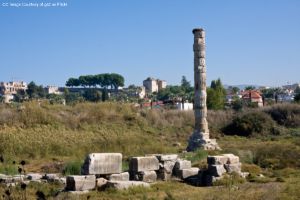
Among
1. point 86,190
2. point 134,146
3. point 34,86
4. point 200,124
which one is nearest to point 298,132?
point 200,124

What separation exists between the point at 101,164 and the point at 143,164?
1531 millimetres

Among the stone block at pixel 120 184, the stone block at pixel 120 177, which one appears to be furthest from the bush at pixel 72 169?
the stone block at pixel 120 184

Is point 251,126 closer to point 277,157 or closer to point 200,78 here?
point 200,78

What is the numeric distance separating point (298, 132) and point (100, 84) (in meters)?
73.9

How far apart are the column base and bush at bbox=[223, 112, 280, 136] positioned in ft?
28.8

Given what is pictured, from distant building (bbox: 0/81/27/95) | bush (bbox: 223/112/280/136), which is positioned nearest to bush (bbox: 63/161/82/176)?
bush (bbox: 223/112/280/136)

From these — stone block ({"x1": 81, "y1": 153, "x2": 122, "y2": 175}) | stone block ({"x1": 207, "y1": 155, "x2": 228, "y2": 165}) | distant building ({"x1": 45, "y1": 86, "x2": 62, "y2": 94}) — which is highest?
distant building ({"x1": 45, "y1": 86, "x2": 62, "y2": 94})

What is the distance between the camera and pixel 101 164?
12719 millimetres

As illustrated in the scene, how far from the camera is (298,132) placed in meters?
30.5

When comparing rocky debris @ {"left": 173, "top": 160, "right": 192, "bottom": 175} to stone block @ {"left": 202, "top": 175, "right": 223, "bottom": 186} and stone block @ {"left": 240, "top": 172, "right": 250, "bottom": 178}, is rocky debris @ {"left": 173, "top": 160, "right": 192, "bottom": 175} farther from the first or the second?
stone block @ {"left": 240, "top": 172, "right": 250, "bottom": 178}

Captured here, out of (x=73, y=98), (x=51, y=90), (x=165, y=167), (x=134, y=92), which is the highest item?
(x=51, y=90)

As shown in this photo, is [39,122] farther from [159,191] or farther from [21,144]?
[159,191]

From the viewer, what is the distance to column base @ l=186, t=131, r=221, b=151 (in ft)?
76.1

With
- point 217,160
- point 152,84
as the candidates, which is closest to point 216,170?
point 217,160
